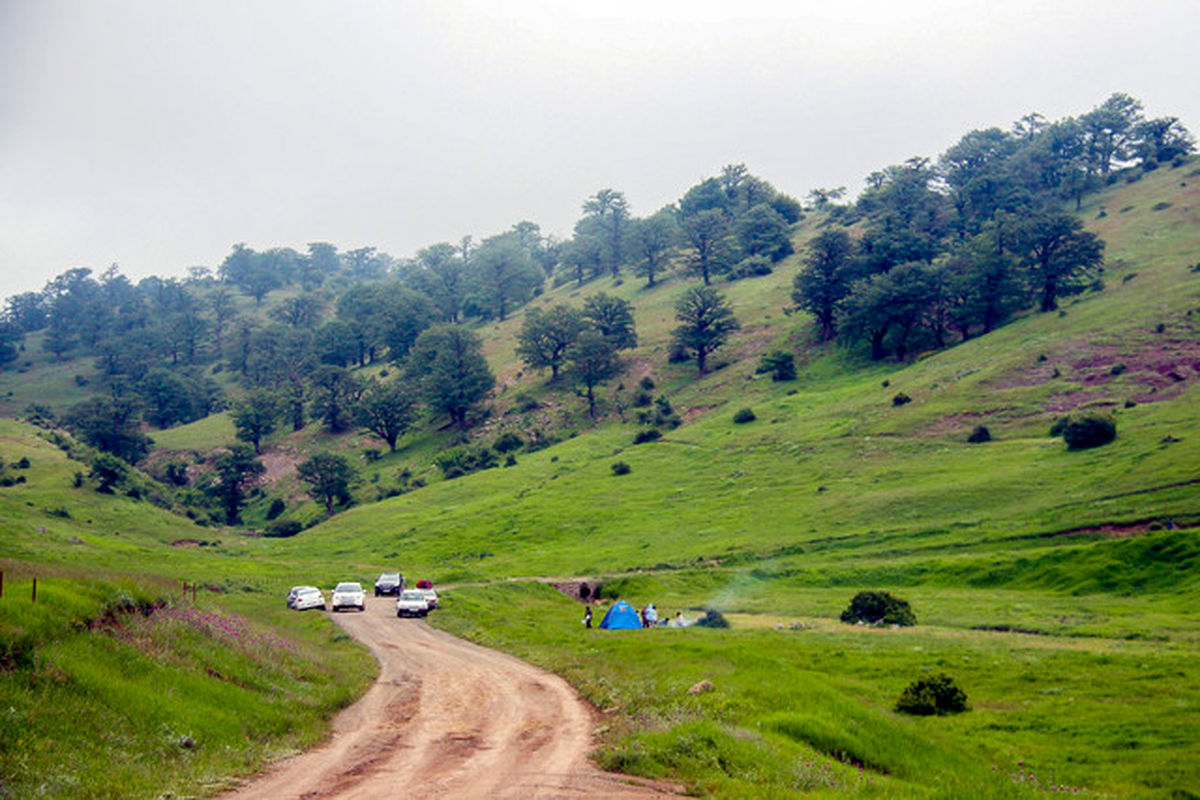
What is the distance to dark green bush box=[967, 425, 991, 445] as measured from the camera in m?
64.0

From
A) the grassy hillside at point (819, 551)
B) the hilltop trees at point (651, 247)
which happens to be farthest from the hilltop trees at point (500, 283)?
the grassy hillside at point (819, 551)

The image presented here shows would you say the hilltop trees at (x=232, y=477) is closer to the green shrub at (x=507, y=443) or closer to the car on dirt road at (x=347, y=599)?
the green shrub at (x=507, y=443)

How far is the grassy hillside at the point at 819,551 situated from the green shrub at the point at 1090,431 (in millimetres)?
1164

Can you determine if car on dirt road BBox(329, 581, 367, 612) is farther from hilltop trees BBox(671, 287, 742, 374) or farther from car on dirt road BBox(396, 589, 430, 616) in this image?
hilltop trees BBox(671, 287, 742, 374)

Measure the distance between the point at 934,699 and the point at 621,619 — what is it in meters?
18.8

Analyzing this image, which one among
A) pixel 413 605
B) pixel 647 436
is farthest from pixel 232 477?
pixel 413 605

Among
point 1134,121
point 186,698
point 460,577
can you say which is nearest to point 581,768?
point 186,698

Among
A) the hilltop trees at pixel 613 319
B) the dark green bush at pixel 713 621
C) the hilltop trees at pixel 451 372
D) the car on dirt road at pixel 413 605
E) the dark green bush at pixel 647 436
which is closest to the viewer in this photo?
the dark green bush at pixel 713 621

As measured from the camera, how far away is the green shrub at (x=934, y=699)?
19.7m

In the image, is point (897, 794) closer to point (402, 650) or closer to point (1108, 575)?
point (402, 650)

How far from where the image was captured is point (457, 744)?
54.5 ft

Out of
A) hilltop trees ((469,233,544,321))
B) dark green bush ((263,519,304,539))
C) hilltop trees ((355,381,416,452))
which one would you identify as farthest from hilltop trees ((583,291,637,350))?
hilltop trees ((469,233,544,321))

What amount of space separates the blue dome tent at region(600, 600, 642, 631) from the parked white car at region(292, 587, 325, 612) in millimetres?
18676

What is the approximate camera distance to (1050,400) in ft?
220
